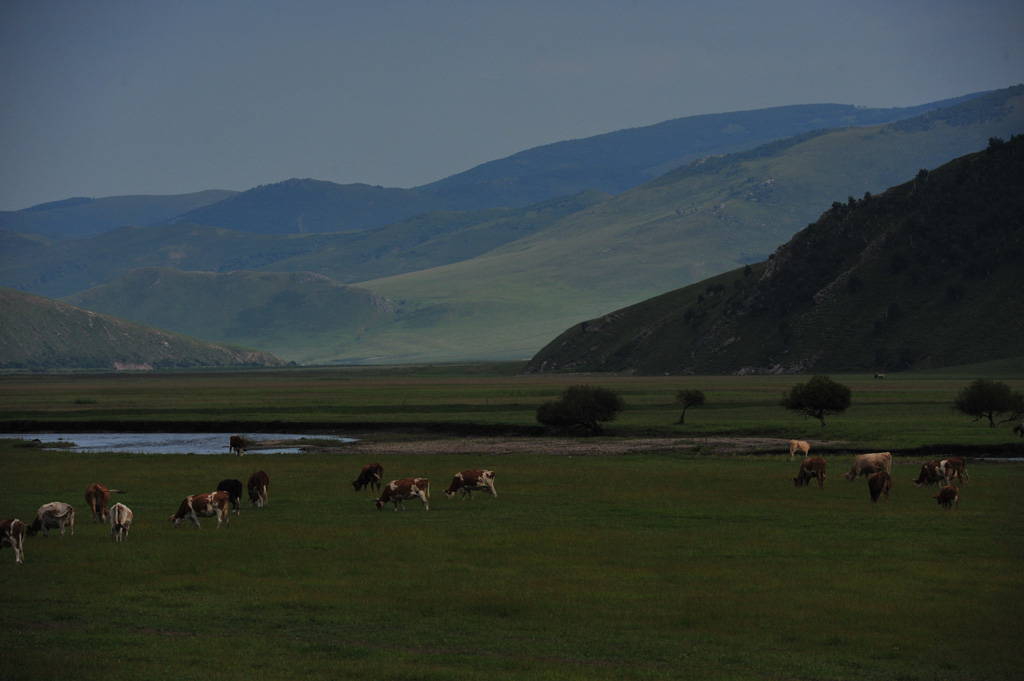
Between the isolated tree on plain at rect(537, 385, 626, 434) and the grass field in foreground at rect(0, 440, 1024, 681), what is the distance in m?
34.3

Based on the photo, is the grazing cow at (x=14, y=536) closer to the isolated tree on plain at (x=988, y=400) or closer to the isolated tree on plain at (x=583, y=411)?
the isolated tree on plain at (x=583, y=411)

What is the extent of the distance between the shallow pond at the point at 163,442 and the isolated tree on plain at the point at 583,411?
13617 mm

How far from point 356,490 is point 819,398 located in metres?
38.8

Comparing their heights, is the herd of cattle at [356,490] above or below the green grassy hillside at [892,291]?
below

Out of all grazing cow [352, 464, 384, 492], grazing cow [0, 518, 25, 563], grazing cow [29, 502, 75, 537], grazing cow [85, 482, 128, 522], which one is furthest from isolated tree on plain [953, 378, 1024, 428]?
grazing cow [0, 518, 25, 563]

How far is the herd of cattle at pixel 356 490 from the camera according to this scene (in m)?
30.9

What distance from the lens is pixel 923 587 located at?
24.7m

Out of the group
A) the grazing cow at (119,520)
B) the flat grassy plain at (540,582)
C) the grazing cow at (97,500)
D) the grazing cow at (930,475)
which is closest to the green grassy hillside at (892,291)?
the grazing cow at (930,475)

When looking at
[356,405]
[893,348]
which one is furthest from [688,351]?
[356,405]

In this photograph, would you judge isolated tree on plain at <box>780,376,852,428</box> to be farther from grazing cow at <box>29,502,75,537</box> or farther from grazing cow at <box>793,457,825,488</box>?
grazing cow at <box>29,502,75,537</box>

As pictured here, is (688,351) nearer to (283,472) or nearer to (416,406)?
(416,406)

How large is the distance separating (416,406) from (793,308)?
98.6m

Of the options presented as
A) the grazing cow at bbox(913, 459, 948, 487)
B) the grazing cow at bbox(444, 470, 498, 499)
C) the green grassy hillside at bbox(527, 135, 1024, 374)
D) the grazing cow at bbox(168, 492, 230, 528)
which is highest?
the green grassy hillside at bbox(527, 135, 1024, 374)

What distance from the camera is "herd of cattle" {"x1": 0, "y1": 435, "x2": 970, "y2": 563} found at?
→ 30922mm
